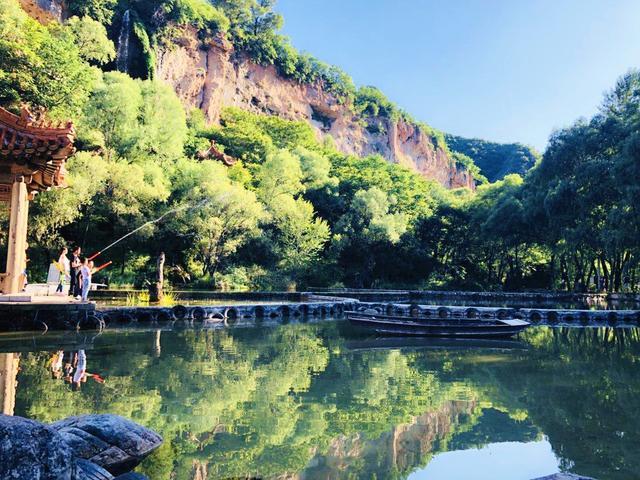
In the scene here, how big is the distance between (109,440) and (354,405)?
10.9 feet

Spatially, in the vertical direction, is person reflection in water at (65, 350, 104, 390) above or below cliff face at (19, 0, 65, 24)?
below

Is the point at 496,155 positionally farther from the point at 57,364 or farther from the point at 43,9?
the point at 57,364

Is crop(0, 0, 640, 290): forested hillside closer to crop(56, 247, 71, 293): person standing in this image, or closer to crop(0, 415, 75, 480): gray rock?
crop(56, 247, 71, 293): person standing

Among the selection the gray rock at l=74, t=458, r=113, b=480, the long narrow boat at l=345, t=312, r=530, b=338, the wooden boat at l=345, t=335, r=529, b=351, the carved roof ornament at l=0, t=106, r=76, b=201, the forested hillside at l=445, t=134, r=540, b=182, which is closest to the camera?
the gray rock at l=74, t=458, r=113, b=480

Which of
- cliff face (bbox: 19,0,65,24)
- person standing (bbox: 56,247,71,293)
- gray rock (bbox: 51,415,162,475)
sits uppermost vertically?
cliff face (bbox: 19,0,65,24)

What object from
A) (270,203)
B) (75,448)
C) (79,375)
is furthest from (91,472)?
(270,203)

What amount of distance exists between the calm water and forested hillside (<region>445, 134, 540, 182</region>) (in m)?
86.0

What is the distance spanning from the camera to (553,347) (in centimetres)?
1281

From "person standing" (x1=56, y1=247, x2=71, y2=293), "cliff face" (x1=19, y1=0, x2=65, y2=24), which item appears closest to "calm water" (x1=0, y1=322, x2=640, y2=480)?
"person standing" (x1=56, y1=247, x2=71, y2=293)

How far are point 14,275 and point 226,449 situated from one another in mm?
9769

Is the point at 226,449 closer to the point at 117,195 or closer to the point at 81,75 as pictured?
the point at 117,195

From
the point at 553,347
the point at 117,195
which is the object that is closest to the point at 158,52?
the point at 117,195

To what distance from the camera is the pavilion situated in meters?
11.3

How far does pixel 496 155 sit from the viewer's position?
103 metres
